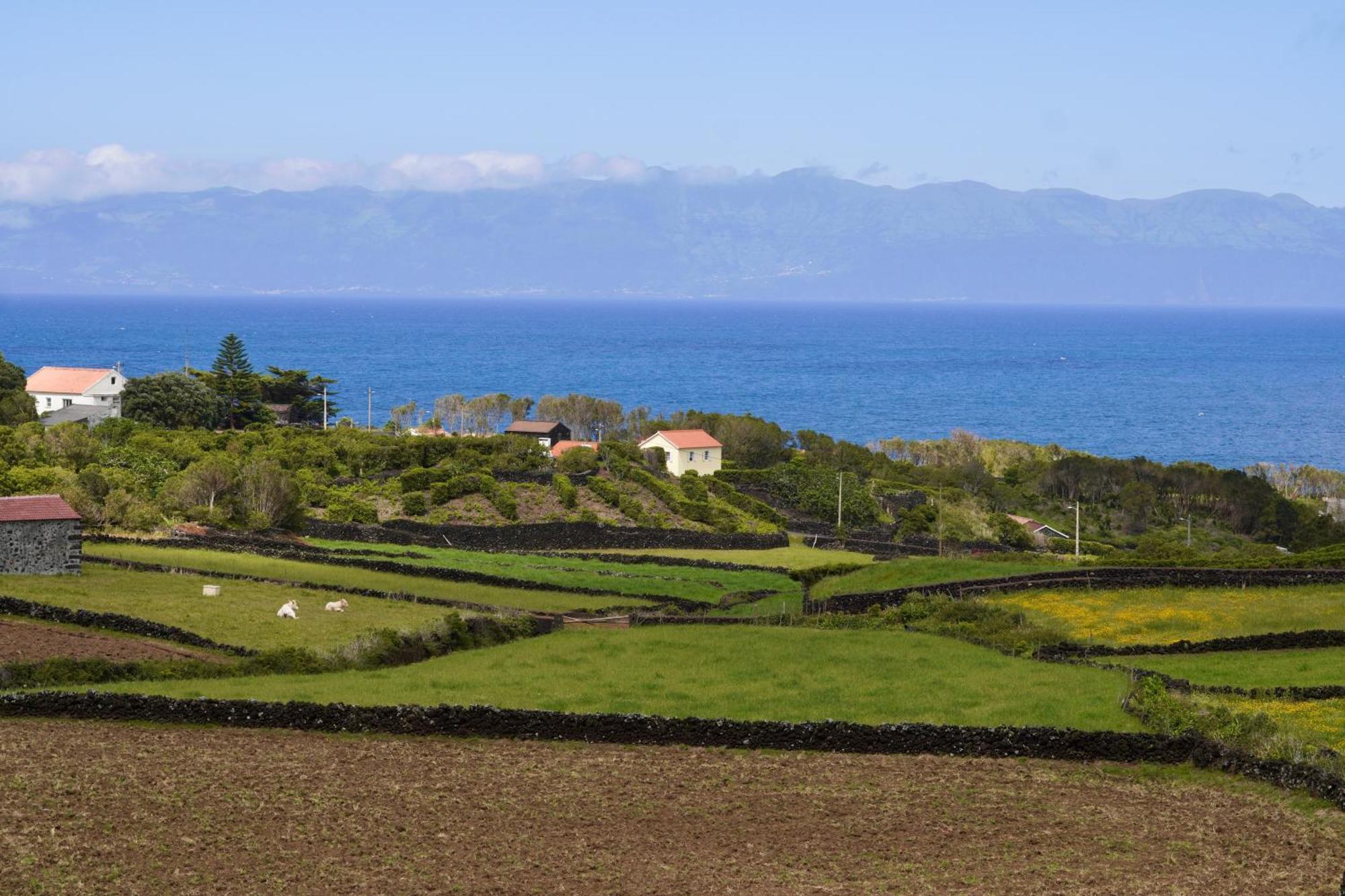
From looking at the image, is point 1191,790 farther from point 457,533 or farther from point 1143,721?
point 457,533

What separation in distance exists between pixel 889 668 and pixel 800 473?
56.7 meters

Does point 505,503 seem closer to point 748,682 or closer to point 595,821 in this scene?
point 748,682

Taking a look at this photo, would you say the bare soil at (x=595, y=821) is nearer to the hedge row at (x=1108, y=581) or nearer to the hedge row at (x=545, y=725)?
the hedge row at (x=545, y=725)

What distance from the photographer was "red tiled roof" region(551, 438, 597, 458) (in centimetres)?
9625

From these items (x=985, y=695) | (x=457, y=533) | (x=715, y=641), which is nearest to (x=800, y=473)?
(x=457, y=533)

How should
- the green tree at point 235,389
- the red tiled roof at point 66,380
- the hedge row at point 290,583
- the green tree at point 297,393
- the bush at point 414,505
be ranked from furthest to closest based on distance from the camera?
the green tree at point 297,393 → the red tiled roof at point 66,380 → the green tree at point 235,389 → the bush at point 414,505 → the hedge row at point 290,583

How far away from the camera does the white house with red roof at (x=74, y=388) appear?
11406 cm

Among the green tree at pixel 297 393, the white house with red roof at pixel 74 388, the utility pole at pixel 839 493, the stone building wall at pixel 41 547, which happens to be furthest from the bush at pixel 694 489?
the white house with red roof at pixel 74 388

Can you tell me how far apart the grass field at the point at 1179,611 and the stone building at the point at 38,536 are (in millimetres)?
28902

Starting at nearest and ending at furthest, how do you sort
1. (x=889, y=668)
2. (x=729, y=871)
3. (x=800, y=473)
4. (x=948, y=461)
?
(x=729, y=871) → (x=889, y=668) → (x=800, y=473) → (x=948, y=461)

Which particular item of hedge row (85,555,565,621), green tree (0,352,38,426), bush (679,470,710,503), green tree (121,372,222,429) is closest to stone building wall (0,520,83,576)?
hedge row (85,555,565,621)

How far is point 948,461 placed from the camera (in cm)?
12206

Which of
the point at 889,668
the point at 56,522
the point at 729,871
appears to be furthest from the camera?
the point at 56,522

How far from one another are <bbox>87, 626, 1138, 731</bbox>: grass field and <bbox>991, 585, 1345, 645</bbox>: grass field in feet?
21.3
